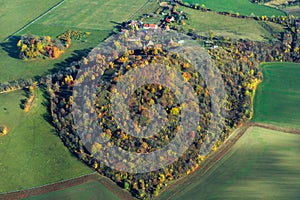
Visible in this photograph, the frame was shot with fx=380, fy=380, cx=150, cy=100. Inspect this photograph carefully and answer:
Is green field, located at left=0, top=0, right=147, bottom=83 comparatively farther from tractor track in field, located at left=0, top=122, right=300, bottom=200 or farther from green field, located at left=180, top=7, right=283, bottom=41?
tractor track in field, located at left=0, top=122, right=300, bottom=200

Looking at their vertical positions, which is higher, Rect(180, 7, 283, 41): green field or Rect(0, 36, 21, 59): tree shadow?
Rect(180, 7, 283, 41): green field

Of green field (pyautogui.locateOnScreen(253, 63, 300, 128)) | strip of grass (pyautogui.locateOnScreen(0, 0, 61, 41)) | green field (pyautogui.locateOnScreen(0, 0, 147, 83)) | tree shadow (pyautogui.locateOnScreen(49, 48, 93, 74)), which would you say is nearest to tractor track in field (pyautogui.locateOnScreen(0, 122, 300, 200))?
green field (pyautogui.locateOnScreen(253, 63, 300, 128))


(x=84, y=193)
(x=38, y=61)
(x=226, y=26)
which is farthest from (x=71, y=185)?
(x=226, y=26)

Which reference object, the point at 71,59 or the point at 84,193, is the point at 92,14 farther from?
the point at 84,193

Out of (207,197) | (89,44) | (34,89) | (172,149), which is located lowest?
(207,197)

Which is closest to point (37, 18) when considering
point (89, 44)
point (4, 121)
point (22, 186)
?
point (89, 44)

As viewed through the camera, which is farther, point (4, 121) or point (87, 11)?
point (87, 11)

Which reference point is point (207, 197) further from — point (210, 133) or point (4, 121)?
point (4, 121)
